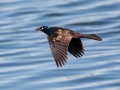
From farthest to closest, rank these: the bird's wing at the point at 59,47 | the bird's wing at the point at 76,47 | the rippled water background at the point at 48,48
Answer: the rippled water background at the point at 48,48 < the bird's wing at the point at 76,47 < the bird's wing at the point at 59,47

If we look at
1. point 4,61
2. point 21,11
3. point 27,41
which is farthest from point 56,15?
point 4,61

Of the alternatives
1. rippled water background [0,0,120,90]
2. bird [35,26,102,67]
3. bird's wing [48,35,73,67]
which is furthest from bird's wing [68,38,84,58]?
rippled water background [0,0,120,90]

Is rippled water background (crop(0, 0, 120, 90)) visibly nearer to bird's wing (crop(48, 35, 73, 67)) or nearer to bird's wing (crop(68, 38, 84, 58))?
bird's wing (crop(68, 38, 84, 58))

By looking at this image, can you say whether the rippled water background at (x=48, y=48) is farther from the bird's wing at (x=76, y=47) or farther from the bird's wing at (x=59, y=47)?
the bird's wing at (x=59, y=47)

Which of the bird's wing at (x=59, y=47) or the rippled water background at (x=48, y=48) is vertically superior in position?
the rippled water background at (x=48, y=48)

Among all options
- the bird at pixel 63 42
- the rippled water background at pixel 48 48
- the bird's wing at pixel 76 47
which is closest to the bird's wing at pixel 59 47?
the bird at pixel 63 42

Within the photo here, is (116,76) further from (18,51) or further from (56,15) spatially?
(56,15)

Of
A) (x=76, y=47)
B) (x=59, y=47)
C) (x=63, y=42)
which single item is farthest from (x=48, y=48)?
(x=59, y=47)
